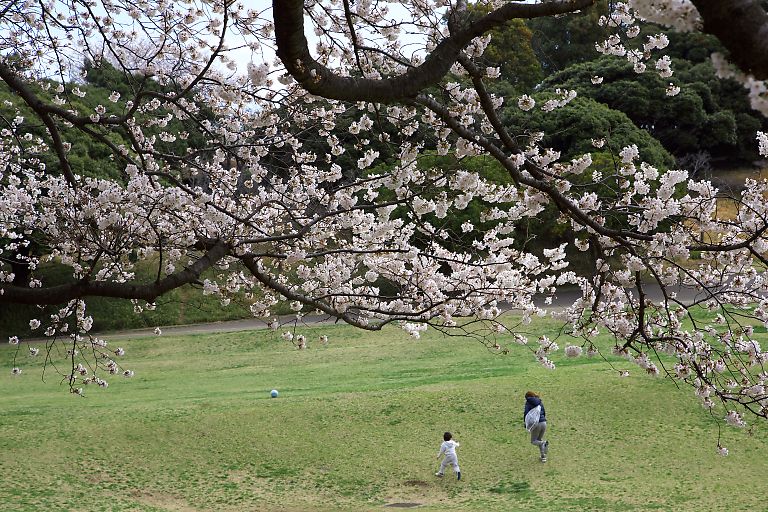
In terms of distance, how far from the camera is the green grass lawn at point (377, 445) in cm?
887

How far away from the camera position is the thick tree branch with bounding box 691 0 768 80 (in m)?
1.63

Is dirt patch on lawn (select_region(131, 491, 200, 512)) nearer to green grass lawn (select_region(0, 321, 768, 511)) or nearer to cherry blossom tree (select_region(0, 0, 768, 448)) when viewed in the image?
green grass lawn (select_region(0, 321, 768, 511))

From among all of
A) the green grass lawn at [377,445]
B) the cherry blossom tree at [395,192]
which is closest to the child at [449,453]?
the green grass lawn at [377,445]

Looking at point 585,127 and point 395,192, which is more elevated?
point 585,127

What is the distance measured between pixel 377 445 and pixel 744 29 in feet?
30.9

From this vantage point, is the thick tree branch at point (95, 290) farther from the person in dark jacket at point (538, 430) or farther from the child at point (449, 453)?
the person in dark jacket at point (538, 430)

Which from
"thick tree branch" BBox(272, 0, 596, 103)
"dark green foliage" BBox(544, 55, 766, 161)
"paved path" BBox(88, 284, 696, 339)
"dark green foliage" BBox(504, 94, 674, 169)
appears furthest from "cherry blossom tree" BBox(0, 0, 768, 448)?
"dark green foliage" BBox(544, 55, 766, 161)

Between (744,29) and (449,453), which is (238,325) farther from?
(744,29)

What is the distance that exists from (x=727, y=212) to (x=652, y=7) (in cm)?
2680

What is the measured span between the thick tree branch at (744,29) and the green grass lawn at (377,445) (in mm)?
7527

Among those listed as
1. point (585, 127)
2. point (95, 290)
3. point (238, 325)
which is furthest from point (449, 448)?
point (585, 127)

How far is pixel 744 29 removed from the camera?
5.38ft

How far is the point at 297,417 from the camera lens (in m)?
11.5

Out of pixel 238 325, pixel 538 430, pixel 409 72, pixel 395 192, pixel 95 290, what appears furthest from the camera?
pixel 238 325
